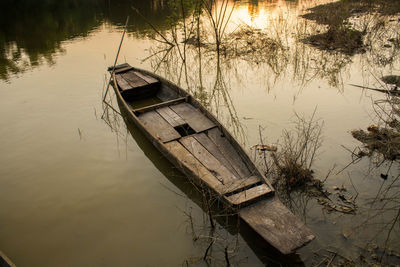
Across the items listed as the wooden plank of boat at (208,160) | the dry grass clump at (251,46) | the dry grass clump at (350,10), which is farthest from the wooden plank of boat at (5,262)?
the dry grass clump at (350,10)

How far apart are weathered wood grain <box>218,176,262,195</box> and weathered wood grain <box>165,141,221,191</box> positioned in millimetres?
109

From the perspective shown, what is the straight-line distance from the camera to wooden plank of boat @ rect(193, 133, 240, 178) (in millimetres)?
3957

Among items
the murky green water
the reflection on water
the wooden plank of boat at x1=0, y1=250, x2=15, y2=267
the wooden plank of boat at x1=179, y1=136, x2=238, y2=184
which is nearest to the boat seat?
the murky green water

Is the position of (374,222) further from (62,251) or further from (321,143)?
(62,251)

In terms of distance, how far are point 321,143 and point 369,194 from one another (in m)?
1.20

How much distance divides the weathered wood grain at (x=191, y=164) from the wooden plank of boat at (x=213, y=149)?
0.26 metres

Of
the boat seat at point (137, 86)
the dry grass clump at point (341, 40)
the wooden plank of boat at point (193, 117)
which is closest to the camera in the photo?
the wooden plank of boat at point (193, 117)

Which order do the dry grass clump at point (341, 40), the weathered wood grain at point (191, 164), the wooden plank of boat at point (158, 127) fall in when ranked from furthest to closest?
the dry grass clump at point (341, 40) < the wooden plank of boat at point (158, 127) < the weathered wood grain at point (191, 164)

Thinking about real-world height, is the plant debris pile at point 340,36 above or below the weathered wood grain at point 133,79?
above

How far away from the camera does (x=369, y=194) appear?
12.0ft

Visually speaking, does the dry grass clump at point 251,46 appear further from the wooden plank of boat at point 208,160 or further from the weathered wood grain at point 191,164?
the weathered wood grain at point 191,164

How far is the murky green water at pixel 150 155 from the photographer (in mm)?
3227

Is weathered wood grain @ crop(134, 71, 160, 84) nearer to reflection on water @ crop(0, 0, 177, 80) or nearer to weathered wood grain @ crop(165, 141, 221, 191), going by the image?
weathered wood grain @ crop(165, 141, 221, 191)

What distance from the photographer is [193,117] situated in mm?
5172
